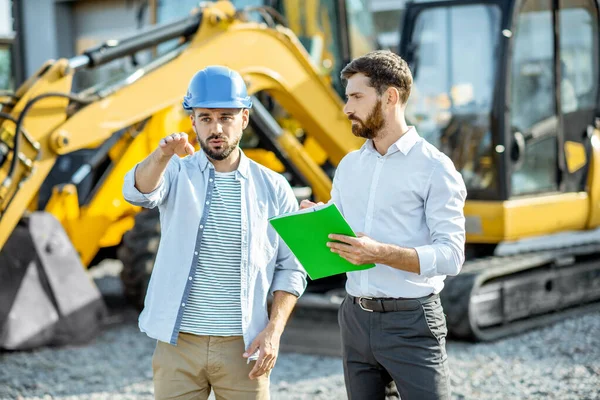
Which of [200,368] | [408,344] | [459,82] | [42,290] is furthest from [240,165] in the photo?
[459,82]

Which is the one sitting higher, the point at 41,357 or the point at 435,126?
the point at 435,126

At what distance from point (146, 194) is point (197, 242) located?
0.73 ft

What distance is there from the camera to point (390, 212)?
2.68 meters

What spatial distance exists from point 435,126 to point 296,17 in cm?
171

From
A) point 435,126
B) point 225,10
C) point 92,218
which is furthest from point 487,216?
point 92,218

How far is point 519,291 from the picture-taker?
656 cm

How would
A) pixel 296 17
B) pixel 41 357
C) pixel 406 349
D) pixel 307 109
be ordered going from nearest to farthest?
pixel 406 349, pixel 41 357, pixel 307 109, pixel 296 17

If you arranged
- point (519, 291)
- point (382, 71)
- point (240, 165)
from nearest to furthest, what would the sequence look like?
point (382, 71) → point (240, 165) → point (519, 291)

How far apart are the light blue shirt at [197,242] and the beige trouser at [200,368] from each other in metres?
0.06

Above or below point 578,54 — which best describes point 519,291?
below

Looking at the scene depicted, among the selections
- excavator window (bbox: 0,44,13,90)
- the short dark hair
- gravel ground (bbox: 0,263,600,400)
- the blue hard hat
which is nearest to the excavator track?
gravel ground (bbox: 0,263,600,400)

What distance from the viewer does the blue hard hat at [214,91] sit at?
2.66 m

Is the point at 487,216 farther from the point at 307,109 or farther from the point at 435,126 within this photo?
the point at 307,109

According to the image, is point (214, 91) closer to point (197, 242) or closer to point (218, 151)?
point (218, 151)
